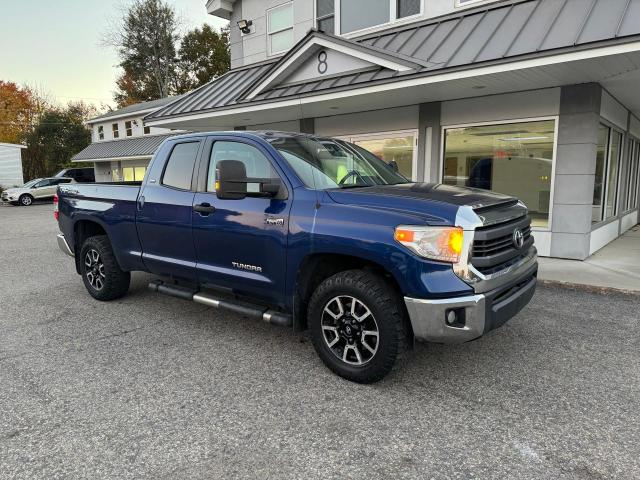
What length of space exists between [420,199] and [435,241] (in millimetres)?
396

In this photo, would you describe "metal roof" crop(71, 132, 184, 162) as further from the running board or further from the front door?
the front door

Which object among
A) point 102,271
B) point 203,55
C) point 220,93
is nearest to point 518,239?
point 102,271

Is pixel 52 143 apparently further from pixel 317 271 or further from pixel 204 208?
pixel 317 271

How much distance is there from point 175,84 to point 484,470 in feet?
154

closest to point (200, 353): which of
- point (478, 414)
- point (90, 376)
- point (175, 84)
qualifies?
point (90, 376)

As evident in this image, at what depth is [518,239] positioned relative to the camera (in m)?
3.57

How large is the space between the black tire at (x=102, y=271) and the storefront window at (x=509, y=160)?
265 inches

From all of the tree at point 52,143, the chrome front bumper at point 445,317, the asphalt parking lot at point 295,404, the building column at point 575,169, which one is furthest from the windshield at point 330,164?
the tree at point 52,143

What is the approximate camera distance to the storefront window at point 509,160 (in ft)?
26.8

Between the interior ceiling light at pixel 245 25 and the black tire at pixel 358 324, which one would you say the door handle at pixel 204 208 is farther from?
the interior ceiling light at pixel 245 25

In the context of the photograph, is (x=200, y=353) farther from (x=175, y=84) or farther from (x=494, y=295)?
(x=175, y=84)

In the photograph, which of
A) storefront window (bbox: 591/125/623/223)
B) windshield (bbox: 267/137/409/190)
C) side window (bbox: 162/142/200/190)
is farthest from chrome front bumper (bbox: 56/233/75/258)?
storefront window (bbox: 591/125/623/223)

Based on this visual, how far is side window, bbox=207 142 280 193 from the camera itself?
3.95 m

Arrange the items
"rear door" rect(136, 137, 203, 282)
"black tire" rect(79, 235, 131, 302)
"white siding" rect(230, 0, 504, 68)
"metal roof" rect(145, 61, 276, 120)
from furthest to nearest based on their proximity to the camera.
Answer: "white siding" rect(230, 0, 504, 68) < "metal roof" rect(145, 61, 276, 120) < "black tire" rect(79, 235, 131, 302) < "rear door" rect(136, 137, 203, 282)
